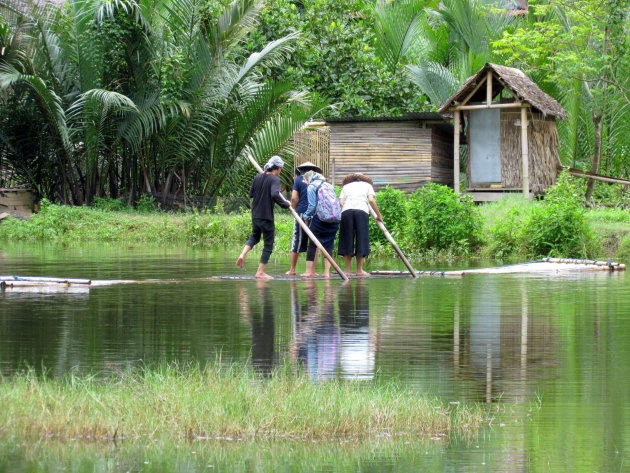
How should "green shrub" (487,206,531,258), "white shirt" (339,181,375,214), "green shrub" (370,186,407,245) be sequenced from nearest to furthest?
1. "white shirt" (339,181,375,214)
2. "green shrub" (487,206,531,258)
3. "green shrub" (370,186,407,245)

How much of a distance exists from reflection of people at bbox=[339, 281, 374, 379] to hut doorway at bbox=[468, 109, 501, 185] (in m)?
15.5

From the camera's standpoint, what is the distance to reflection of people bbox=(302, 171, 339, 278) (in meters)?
16.6

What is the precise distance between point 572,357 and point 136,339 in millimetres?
4004

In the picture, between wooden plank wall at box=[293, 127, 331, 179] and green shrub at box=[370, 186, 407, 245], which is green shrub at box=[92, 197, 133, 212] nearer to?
wooden plank wall at box=[293, 127, 331, 179]

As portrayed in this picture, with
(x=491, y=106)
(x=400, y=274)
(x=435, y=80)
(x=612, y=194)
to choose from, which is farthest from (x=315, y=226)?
(x=435, y=80)

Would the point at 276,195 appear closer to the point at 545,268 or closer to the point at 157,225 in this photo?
the point at 545,268

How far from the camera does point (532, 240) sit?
825 inches

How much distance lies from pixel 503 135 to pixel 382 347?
2067 centimetres

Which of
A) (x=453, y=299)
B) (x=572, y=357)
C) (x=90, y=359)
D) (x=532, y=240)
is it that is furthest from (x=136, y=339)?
(x=532, y=240)

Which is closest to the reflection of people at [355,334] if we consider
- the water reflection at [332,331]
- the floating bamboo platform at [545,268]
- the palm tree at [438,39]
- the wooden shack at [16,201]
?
the water reflection at [332,331]

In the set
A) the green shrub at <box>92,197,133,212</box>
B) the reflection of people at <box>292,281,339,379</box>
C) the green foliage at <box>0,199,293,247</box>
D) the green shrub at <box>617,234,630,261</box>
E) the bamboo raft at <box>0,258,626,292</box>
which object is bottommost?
the reflection of people at <box>292,281,339,379</box>

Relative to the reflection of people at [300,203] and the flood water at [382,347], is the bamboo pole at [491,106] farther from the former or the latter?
the reflection of people at [300,203]

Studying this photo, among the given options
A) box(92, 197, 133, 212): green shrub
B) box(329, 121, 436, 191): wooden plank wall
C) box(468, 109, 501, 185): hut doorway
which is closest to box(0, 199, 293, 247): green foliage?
box(92, 197, 133, 212): green shrub

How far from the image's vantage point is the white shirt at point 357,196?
16.9 meters
